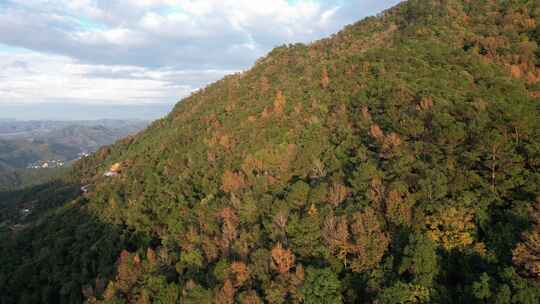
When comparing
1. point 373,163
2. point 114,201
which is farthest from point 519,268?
point 114,201

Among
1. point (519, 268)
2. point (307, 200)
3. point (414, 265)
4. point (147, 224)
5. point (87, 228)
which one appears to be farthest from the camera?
point (87, 228)

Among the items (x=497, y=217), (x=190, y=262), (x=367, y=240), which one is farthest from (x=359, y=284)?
(x=190, y=262)

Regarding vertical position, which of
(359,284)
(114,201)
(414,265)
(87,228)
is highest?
(414,265)

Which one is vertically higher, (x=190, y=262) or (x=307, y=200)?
(x=307, y=200)

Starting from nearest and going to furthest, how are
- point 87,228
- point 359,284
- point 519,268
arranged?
point 519,268, point 359,284, point 87,228

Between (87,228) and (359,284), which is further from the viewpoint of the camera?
(87,228)

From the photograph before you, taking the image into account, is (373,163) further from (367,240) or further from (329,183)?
(367,240)
